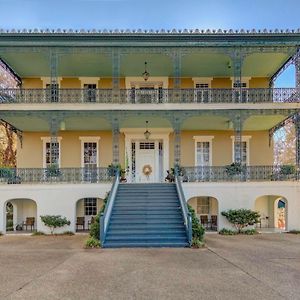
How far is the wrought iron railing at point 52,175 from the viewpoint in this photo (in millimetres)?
19188

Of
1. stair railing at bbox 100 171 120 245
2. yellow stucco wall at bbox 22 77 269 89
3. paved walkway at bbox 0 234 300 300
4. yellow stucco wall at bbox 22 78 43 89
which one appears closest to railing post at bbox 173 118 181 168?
stair railing at bbox 100 171 120 245

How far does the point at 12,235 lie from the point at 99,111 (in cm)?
710

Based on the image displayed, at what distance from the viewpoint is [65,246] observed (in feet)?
48.6

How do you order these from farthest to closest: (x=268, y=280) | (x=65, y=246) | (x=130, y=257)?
(x=65, y=246), (x=130, y=257), (x=268, y=280)

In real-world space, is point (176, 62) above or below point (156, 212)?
above

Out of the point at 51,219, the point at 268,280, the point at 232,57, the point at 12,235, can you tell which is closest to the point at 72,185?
the point at 51,219

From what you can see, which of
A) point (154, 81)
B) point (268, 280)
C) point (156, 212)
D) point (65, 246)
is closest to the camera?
point (268, 280)

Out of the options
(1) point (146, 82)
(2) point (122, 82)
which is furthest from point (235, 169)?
(2) point (122, 82)

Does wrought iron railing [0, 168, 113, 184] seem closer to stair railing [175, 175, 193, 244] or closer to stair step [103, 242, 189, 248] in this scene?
stair railing [175, 175, 193, 244]

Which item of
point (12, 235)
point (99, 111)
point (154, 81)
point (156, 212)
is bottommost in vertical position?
point (12, 235)

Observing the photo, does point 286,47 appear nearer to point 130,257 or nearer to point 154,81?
point 154,81

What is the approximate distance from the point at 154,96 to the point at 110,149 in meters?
4.25

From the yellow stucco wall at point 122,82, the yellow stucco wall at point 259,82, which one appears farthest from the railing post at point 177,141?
the yellow stucco wall at point 259,82

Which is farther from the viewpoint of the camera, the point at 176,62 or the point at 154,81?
the point at 154,81
